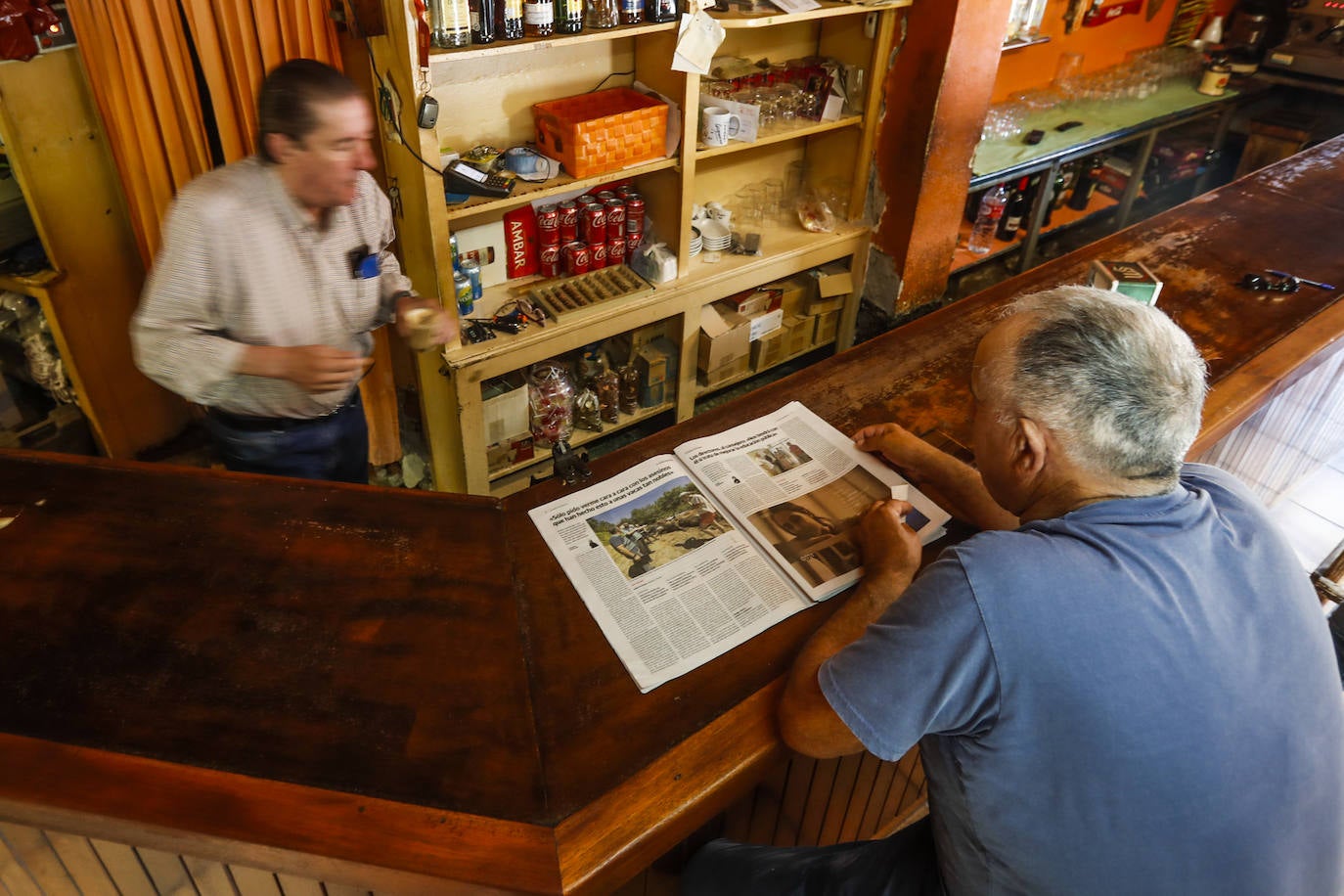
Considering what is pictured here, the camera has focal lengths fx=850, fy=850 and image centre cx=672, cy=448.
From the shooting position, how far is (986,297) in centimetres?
222

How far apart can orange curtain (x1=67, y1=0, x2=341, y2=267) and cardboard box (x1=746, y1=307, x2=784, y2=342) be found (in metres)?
1.75

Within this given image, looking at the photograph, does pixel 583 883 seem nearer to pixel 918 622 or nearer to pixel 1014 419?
pixel 918 622

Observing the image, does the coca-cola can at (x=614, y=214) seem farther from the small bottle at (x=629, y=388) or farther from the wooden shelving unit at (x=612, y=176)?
the small bottle at (x=629, y=388)

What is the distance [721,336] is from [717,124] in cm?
78

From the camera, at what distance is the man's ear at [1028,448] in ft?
3.59

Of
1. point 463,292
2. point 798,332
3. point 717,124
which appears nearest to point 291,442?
point 463,292

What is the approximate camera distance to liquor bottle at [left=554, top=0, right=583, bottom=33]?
94.0 inches

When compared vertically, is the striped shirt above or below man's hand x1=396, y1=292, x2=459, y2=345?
above

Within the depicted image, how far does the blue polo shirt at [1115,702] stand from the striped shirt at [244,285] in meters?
1.33

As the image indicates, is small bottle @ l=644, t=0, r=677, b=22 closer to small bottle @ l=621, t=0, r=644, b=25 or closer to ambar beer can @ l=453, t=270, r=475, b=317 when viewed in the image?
small bottle @ l=621, t=0, r=644, b=25

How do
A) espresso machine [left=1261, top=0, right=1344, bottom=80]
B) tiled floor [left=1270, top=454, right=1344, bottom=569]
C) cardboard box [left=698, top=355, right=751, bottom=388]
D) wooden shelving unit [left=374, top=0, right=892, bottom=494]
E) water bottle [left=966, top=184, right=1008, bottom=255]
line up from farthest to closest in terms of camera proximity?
espresso machine [left=1261, top=0, right=1344, bottom=80]
water bottle [left=966, top=184, right=1008, bottom=255]
cardboard box [left=698, top=355, right=751, bottom=388]
tiled floor [left=1270, top=454, right=1344, bottom=569]
wooden shelving unit [left=374, top=0, right=892, bottom=494]

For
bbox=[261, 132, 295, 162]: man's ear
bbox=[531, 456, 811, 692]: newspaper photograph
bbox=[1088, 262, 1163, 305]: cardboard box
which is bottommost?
bbox=[531, 456, 811, 692]: newspaper photograph

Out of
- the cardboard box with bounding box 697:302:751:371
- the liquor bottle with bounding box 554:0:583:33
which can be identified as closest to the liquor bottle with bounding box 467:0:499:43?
the liquor bottle with bounding box 554:0:583:33

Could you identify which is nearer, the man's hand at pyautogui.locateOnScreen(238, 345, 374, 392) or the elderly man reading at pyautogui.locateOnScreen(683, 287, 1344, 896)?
the elderly man reading at pyautogui.locateOnScreen(683, 287, 1344, 896)
